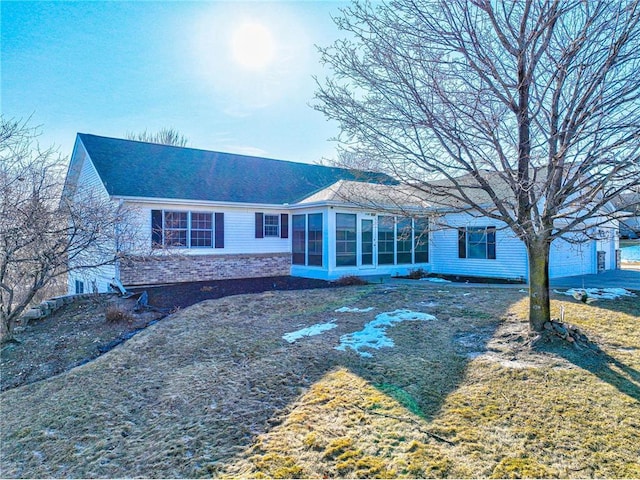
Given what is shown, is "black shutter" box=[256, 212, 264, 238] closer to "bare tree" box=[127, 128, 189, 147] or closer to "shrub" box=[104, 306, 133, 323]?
"shrub" box=[104, 306, 133, 323]

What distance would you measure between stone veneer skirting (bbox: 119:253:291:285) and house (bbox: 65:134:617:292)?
0.12ft

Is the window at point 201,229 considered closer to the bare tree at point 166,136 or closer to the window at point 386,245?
the window at point 386,245

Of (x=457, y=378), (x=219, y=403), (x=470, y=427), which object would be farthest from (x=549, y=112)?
(x=219, y=403)

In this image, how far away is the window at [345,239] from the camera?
13695 mm

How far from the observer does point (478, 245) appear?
46.7 ft

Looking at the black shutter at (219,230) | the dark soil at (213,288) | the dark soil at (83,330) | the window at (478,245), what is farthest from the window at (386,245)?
the black shutter at (219,230)

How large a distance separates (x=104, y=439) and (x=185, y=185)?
11.3m

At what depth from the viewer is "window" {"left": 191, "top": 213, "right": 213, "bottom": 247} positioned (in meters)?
13.6

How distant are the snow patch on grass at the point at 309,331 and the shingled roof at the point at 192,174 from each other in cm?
578

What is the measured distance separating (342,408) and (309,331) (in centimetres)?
303

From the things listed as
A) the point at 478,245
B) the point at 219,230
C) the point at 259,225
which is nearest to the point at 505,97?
the point at 478,245

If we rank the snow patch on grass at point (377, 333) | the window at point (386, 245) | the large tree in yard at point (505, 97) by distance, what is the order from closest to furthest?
the large tree in yard at point (505, 97)
the snow patch on grass at point (377, 333)
the window at point (386, 245)

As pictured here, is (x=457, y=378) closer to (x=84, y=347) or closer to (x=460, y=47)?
(x=460, y=47)

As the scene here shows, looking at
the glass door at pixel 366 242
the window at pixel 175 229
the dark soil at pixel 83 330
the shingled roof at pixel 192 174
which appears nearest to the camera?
the dark soil at pixel 83 330
